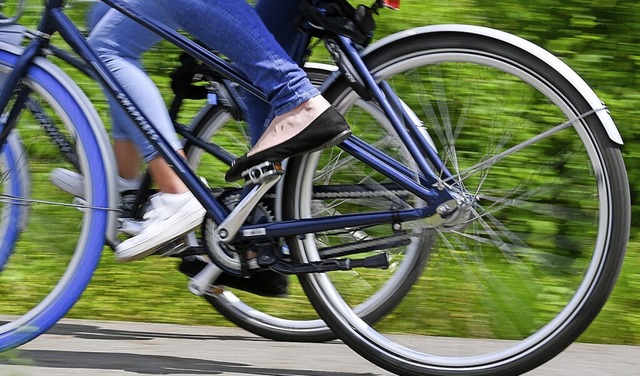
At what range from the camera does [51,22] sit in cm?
336

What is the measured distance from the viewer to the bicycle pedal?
3197mm

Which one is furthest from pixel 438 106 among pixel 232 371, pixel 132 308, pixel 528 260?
pixel 132 308

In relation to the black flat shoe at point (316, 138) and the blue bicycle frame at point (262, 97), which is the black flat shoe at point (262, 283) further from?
the black flat shoe at point (316, 138)

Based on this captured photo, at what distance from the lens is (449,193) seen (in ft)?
10.2

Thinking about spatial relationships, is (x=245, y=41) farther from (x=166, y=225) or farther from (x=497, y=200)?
(x=497, y=200)

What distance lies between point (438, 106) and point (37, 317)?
1358 mm

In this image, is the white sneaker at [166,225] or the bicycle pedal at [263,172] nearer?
the bicycle pedal at [263,172]

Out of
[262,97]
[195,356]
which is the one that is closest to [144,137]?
[262,97]

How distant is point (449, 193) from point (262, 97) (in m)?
0.61

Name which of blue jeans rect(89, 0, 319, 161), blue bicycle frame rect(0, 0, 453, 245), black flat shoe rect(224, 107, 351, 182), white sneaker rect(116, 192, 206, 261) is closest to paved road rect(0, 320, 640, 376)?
white sneaker rect(116, 192, 206, 261)

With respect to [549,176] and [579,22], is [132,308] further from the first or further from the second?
[579,22]

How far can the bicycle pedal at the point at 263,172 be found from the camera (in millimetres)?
3197

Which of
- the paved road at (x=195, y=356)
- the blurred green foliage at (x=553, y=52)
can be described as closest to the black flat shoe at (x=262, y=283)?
the paved road at (x=195, y=356)

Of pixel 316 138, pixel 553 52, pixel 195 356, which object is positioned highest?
pixel 553 52
